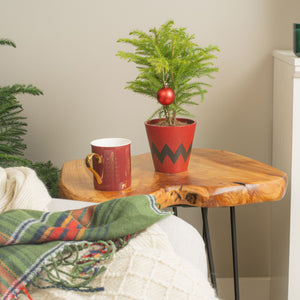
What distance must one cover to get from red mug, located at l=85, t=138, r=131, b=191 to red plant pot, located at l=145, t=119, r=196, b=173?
10cm

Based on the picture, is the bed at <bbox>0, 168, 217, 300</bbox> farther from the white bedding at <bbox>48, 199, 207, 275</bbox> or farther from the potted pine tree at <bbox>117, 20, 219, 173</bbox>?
the potted pine tree at <bbox>117, 20, 219, 173</bbox>

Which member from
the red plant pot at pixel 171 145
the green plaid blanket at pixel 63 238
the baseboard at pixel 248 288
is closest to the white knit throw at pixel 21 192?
the green plaid blanket at pixel 63 238

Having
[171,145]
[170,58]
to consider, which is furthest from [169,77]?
[171,145]

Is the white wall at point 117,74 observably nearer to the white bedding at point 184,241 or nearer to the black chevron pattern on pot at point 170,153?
the black chevron pattern on pot at point 170,153

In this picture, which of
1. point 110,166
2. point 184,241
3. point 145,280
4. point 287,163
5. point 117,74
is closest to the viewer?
point 145,280

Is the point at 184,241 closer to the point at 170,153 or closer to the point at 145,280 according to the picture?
the point at 145,280

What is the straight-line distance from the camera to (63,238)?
574 mm

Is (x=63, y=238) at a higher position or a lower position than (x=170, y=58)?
lower

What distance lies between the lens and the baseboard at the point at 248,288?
158 cm

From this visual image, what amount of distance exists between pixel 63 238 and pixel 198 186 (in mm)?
470

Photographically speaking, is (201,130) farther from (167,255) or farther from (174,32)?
(167,255)

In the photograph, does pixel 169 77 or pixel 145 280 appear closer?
pixel 145 280

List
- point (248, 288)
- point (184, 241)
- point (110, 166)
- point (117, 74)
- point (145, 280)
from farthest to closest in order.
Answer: point (248, 288)
point (117, 74)
point (110, 166)
point (184, 241)
point (145, 280)

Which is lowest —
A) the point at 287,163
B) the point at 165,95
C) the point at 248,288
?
the point at 248,288
